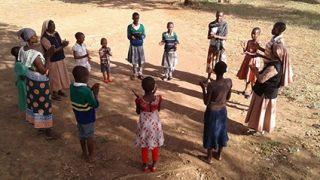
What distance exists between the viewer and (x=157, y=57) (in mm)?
9562

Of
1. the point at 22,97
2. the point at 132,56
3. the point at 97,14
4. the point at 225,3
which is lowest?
the point at 22,97

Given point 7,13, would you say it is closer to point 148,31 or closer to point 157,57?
point 148,31

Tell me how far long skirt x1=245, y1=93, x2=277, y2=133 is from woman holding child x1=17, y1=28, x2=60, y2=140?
365 centimetres

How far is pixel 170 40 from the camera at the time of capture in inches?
277

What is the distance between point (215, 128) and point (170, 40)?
3.55 meters

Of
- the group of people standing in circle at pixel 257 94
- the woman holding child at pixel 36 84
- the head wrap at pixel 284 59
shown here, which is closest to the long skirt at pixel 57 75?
the woman holding child at pixel 36 84

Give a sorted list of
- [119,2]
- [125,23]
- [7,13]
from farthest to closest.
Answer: [119,2] → [7,13] → [125,23]

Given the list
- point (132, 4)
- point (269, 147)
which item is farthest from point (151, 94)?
point (132, 4)

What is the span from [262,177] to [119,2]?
53.6 feet

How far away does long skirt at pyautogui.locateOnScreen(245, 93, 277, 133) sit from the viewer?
4.88 m

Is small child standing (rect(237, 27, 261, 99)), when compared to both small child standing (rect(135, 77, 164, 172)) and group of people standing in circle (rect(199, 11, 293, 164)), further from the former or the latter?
small child standing (rect(135, 77, 164, 172))

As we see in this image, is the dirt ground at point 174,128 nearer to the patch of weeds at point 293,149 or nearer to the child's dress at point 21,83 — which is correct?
the patch of weeds at point 293,149

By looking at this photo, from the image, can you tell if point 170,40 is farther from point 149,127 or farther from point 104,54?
point 149,127

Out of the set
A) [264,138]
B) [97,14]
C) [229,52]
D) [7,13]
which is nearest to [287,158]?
[264,138]
